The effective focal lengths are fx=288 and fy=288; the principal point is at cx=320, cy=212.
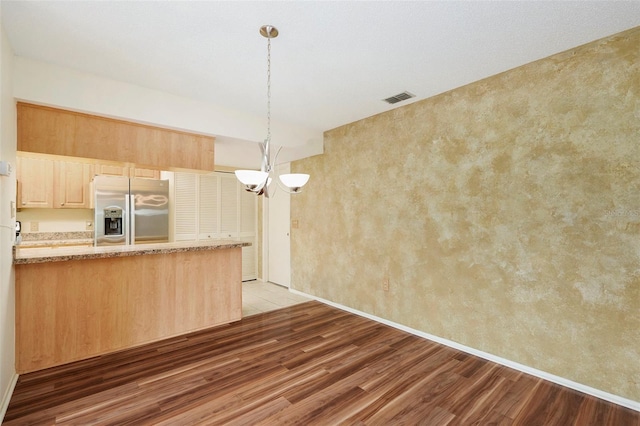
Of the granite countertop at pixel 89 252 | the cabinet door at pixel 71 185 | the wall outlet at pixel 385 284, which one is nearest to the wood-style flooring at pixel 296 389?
the wall outlet at pixel 385 284

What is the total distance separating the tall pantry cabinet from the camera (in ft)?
16.7

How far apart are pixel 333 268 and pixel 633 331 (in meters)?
2.99

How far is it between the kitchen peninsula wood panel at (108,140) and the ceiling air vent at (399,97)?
215 cm

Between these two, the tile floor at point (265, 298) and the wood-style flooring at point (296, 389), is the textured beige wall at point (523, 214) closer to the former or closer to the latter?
the wood-style flooring at point (296, 389)

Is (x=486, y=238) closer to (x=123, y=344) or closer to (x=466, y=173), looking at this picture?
(x=466, y=173)

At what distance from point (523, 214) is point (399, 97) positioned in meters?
1.67

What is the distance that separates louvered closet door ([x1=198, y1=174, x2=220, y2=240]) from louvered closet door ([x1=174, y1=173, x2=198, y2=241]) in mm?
90

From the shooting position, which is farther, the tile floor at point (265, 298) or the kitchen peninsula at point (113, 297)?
the tile floor at point (265, 298)

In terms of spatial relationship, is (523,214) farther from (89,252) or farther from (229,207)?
(229,207)

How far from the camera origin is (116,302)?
2.78 meters

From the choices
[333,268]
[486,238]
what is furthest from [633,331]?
[333,268]

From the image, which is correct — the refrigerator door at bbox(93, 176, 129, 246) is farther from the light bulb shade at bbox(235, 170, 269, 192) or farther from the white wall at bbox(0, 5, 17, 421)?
the light bulb shade at bbox(235, 170, 269, 192)

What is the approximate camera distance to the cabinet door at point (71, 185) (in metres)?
4.37

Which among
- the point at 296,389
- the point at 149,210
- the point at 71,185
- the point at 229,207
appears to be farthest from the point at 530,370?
the point at 71,185
